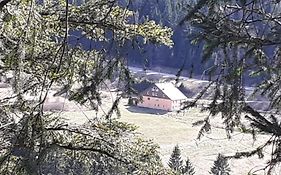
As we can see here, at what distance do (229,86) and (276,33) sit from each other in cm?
43

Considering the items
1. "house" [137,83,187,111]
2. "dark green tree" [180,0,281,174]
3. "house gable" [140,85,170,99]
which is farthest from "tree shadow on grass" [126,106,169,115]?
"dark green tree" [180,0,281,174]

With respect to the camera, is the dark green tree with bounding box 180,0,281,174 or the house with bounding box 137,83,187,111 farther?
the house with bounding box 137,83,187,111

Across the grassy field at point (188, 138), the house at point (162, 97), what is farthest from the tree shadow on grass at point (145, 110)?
the house at point (162, 97)

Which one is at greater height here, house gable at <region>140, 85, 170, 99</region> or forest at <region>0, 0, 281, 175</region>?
forest at <region>0, 0, 281, 175</region>

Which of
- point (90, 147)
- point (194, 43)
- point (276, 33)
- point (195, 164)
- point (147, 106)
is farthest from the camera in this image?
point (147, 106)

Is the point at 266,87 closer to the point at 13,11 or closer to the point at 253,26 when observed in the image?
the point at 253,26

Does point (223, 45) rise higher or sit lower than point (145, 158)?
higher

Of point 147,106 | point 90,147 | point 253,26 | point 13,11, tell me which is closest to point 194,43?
point 253,26

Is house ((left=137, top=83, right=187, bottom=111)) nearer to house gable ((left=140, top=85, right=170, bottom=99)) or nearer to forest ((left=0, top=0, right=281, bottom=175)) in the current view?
house gable ((left=140, top=85, right=170, bottom=99))

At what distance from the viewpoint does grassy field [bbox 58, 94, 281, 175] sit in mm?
27253

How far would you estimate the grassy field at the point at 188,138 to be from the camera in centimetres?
2725

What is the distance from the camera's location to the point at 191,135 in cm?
3638

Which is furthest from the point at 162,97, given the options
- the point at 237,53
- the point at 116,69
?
the point at 116,69

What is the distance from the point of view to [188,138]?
35344 millimetres
